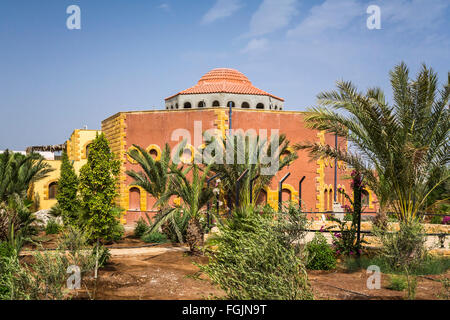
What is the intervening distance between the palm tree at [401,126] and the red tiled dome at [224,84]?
1969 cm

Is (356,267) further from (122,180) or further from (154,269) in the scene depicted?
(122,180)

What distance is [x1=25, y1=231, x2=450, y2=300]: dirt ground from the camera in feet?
24.7

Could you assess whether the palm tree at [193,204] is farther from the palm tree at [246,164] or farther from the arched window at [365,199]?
the arched window at [365,199]

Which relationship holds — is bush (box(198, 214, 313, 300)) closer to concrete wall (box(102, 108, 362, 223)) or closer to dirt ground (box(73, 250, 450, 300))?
dirt ground (box(73, 250, 450, 300))

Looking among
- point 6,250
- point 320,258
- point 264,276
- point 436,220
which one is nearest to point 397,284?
point 320,258

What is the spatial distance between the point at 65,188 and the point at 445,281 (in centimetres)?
1602

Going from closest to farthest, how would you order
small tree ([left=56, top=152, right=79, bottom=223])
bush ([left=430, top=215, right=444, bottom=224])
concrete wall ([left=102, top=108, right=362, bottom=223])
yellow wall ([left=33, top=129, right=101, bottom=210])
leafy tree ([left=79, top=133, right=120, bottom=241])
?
leafy tree ([left=79, top=133, right=120, bottom=241])
small tree ([left=56, top=152, right=79, bottom=223])
bush ([left=430, top=215, right=444, bottom=224])
concrete wall ([left=102, top=108, right=362, bottom=223])
yellow wall ([left=33, top=129, right=101, bottom=210])

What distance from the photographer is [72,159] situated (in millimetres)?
32906

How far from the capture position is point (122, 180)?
78.6 feet

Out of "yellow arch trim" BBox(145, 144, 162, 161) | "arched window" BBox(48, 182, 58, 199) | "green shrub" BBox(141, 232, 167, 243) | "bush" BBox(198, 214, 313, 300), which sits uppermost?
"yellow arch trim" BBox(145, 144, 162, 161)

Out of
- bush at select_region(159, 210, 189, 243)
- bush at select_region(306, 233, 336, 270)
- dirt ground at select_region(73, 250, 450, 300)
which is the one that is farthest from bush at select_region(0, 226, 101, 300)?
bush at select_region(159, 210, 189, 243)

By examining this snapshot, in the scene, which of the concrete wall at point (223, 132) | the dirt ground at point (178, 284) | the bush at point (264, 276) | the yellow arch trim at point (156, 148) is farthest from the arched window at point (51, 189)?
the bush at point (264, 276)

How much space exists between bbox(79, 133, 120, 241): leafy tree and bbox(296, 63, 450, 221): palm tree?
7.26 m

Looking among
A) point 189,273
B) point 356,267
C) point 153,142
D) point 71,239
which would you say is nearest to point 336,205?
point 153,142
